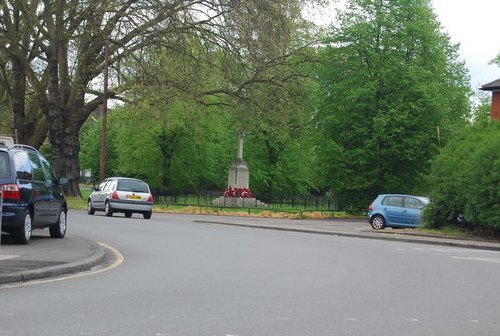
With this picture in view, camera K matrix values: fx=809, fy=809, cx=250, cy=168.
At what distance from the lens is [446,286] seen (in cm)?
1235

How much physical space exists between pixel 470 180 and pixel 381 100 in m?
19.4

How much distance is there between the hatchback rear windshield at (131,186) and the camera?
108 ft

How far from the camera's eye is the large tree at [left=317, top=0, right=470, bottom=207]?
4519cm

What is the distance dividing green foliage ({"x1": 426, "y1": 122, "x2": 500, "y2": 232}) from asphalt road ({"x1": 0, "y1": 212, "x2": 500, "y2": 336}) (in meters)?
8.74

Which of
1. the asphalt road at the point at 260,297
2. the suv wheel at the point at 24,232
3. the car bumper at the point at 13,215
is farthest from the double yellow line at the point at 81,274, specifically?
the car bumper at the point at 13,215

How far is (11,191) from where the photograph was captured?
50.6ft

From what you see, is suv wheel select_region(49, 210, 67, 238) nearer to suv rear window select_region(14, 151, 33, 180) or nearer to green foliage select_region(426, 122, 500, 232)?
suv rear window select_region(14, 151, 33, 180)

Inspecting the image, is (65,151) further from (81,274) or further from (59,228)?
(81,274)

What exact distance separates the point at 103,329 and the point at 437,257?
1248 centimetres

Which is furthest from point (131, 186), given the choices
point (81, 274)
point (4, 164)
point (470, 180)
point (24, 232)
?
point (81, 274)

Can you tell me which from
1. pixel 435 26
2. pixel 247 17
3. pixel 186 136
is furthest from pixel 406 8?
pixel 186 136

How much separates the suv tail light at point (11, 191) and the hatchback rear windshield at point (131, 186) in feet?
56.4

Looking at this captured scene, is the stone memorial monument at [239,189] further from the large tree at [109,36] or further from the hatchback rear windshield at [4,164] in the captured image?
the hatchback rear windshield at [4,164]

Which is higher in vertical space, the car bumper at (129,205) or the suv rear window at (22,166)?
the suv rear window at (22,166)
